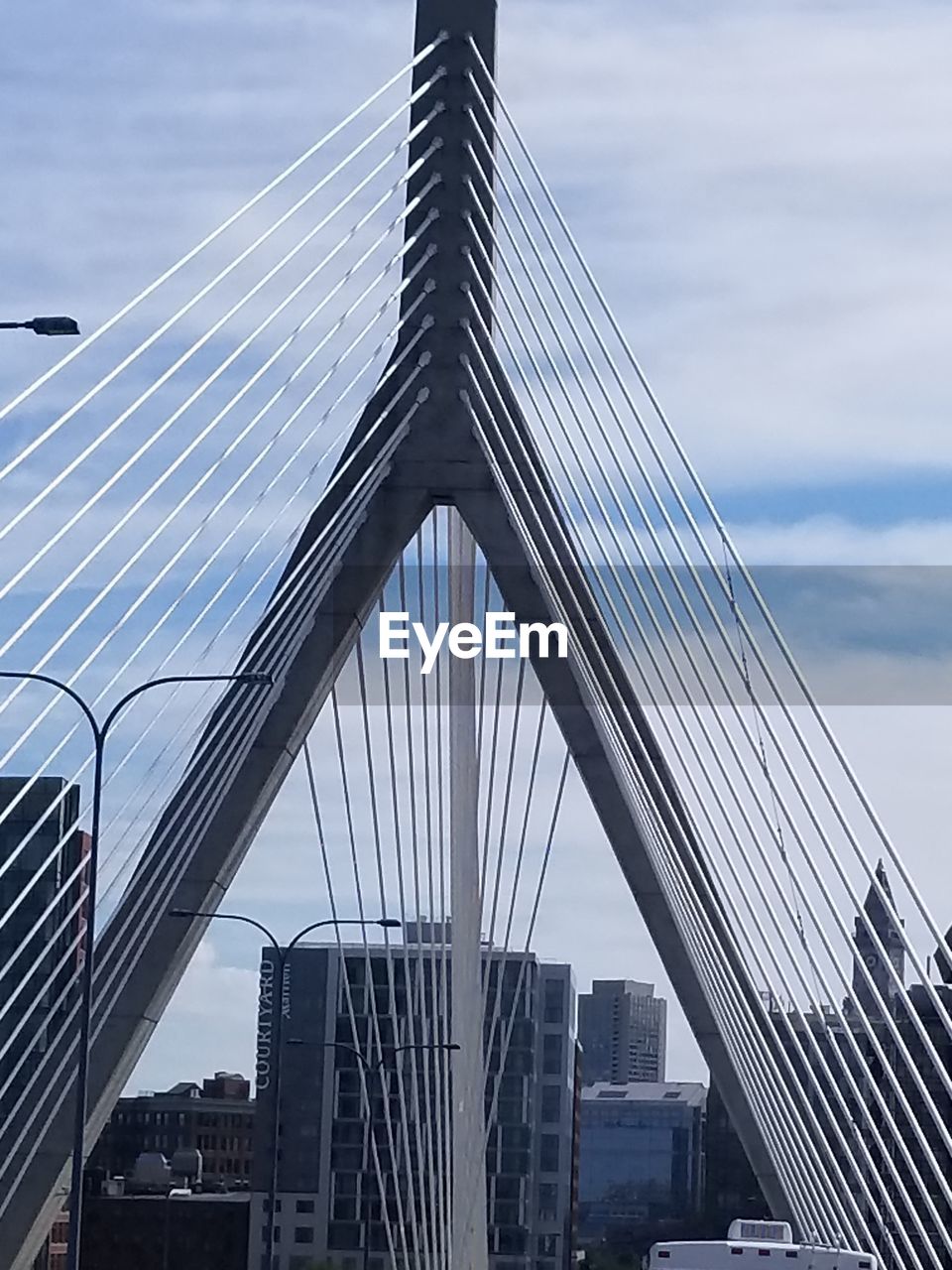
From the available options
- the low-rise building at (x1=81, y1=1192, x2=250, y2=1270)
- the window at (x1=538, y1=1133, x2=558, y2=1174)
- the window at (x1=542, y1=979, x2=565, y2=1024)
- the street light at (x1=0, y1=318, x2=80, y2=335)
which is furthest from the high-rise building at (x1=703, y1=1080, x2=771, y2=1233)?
the street light at (x1=0, y1=318, x2=80, y2=335)

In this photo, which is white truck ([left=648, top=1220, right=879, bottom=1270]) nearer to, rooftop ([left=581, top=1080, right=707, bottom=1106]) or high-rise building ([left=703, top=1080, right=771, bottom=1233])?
high-rise building ([left=703, top=1080, right=771, bottom=1233])

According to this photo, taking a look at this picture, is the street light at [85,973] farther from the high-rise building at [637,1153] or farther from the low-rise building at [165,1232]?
the high-rise building at [637,1153]

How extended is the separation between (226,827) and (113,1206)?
77.6m

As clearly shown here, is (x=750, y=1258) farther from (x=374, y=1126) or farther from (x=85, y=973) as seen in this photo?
(x=374, y=1126)

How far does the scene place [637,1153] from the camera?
149 m

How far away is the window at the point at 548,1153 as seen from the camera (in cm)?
12175

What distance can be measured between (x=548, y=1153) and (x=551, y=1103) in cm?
202

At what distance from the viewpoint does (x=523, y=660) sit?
3127 cm

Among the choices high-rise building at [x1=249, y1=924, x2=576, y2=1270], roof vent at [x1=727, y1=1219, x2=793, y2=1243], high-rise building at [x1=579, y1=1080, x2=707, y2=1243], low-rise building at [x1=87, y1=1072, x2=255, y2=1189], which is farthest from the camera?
high-rise building at [x1=579, y1=1080, x2=707, y2=1243]

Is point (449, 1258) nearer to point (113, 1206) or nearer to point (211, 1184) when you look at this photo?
point (113, 1206)

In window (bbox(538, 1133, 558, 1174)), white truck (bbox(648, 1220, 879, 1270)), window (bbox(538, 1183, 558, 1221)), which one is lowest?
white truck (bbox(648, 1220, 879, 1270))

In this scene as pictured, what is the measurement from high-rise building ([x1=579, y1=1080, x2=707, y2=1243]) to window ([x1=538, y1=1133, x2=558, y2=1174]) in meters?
17.5

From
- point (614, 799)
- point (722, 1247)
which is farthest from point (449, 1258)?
point (722, 1247)

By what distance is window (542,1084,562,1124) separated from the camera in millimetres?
122250
